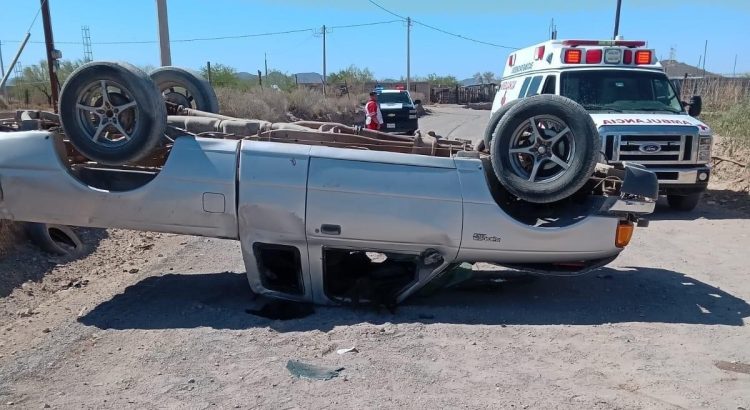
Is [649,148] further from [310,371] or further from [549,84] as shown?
[310,371]

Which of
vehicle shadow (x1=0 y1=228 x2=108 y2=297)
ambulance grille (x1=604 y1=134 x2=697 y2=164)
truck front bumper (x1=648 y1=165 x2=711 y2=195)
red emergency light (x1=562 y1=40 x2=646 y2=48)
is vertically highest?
red emergency light (x1=562 y1=40 x2=646 y2=48)

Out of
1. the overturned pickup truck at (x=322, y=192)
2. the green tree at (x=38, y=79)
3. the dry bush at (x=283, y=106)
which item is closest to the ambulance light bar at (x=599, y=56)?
the overturned pickup truck at (x=322, y=192)

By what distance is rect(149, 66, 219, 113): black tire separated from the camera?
668cm

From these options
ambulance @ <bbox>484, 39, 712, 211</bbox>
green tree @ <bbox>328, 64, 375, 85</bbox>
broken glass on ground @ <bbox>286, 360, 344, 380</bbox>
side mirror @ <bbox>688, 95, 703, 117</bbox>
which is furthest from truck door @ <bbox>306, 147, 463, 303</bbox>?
green tree @ <bbox>328, 64, 375, 85</bbox>

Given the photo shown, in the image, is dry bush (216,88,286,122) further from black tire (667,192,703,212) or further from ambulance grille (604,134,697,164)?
ambulance grille (604,134,697,164)

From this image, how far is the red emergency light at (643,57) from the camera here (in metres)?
10.7

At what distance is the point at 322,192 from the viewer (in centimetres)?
501

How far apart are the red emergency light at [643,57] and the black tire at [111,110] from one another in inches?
326

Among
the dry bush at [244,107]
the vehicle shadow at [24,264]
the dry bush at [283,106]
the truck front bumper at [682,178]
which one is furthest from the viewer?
the dry bush at [283,106]

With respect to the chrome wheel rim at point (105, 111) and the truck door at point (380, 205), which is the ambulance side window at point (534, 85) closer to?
the truck door at point (380, 205)

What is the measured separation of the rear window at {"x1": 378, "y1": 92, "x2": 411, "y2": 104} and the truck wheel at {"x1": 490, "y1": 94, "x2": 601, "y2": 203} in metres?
19.4

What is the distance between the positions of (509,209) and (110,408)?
350 cm

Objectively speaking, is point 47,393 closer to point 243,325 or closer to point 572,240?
point 243,325

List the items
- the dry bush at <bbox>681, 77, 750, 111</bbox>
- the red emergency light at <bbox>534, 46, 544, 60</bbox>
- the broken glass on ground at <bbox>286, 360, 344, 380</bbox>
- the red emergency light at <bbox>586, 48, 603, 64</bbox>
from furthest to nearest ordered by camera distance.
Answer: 1. the dry bush at <bbox>681, 77, 750, 111</bbox>
2. the red emergency light at <bbox>534, 46, 544, 60</bbox>
3. the red emergency light at <bbox>586, 48, 603, 64</bbox>
4. the broken glass on ground at <bbox>286, 360, 344, 380</bbox>
